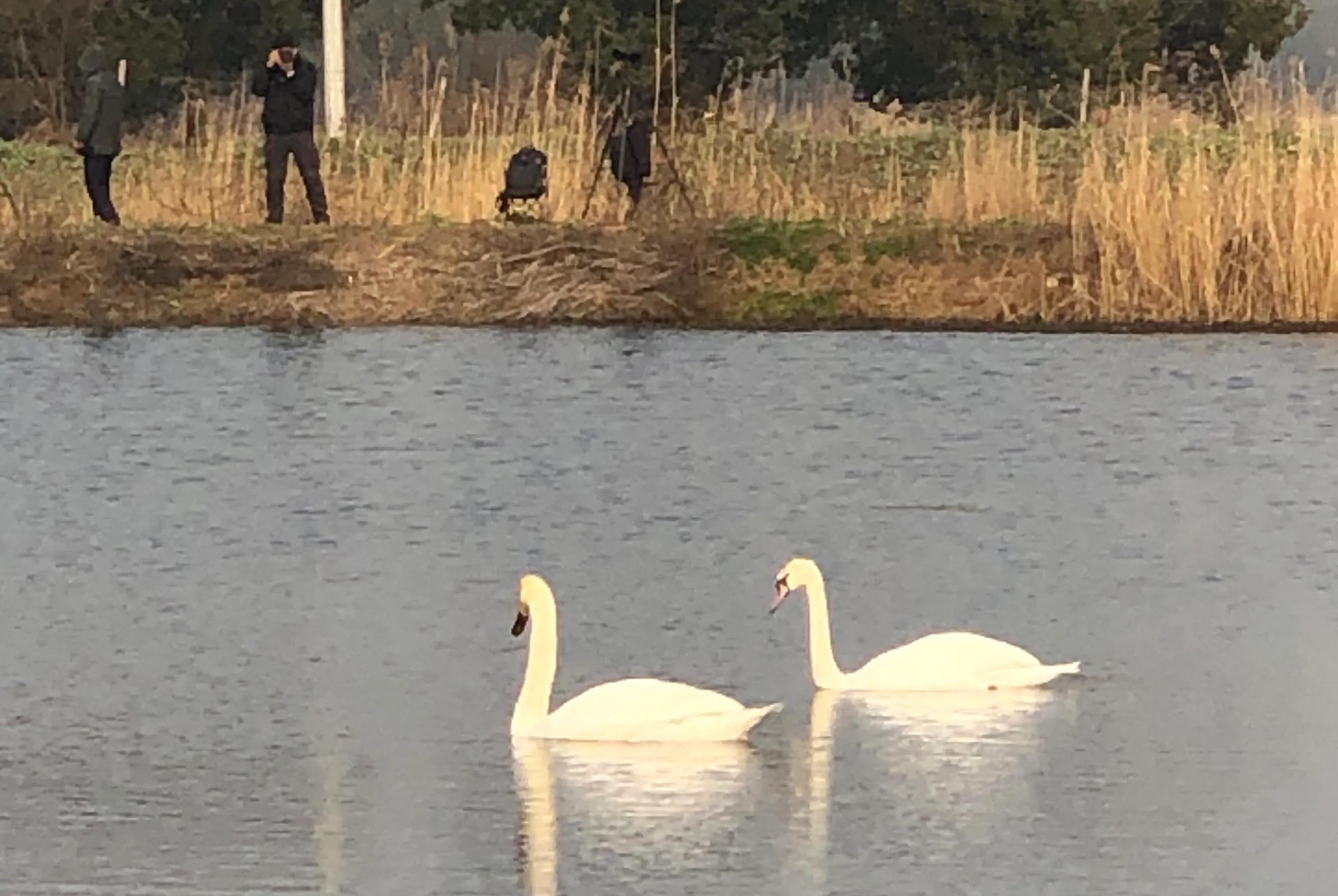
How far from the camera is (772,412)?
19.8 m

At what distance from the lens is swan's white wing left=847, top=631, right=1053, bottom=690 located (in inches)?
477

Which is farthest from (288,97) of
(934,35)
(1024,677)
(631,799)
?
(631,799)

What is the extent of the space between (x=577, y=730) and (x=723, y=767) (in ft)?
1.57

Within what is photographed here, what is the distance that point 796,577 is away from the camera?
12.6 meters

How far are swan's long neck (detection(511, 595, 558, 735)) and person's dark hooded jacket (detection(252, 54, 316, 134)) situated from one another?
1415cm

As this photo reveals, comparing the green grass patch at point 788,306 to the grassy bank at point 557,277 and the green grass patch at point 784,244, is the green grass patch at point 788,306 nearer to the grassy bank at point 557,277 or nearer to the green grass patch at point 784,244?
the grassy bank at point 557,277

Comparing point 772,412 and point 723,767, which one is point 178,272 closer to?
point 772,412

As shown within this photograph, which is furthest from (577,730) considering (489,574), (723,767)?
(489,574)

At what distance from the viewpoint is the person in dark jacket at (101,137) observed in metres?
25.7

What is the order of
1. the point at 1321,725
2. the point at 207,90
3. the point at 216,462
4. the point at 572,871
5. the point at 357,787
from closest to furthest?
the point at 572,871 → the point at 357,787 → the point at 1321,725 → the point at 216,462 → the point at 207,90

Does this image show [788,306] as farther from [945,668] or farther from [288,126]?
[945,668]

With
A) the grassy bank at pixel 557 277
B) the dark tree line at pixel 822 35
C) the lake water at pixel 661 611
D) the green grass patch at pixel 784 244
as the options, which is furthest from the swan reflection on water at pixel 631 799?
the dark tree line at pixel 822 35

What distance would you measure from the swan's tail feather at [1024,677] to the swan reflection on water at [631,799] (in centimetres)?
116

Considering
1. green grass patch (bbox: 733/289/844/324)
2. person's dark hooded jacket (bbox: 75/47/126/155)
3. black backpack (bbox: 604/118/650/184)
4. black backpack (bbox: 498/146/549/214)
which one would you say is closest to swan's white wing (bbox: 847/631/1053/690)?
green grass patch (bbox: 733/289/844/324)
